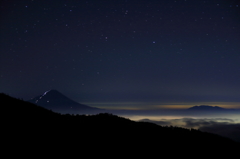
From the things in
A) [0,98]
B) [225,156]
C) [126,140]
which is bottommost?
[225,156]

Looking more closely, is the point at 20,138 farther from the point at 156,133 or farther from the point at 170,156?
the point at 156,133

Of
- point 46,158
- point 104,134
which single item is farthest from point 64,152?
point 104,134

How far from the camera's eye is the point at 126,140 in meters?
12.2

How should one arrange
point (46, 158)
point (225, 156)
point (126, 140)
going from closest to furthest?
point (46, 158), point (126, 140), point (225, 156)

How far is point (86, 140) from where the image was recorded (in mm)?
11133

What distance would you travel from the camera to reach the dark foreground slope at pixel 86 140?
30.8 ft

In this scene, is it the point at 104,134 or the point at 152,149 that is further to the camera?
the point at 104,134

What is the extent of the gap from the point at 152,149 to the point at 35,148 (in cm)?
682

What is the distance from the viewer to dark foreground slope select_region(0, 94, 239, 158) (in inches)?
369

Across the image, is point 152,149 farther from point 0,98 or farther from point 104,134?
point 0,98

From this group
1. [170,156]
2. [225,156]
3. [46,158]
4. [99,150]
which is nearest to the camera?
[46,158]

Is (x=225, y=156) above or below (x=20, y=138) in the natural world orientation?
below

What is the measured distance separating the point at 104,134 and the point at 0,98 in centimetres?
905

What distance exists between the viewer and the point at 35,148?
9.05 meters
